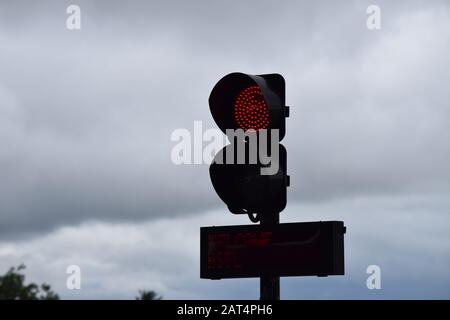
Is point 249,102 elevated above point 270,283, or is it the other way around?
point 249,102

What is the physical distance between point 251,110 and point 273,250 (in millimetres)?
1278

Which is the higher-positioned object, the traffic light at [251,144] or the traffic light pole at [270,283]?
the traffic light at [251,144]

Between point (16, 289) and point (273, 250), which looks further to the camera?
point (16, 289)

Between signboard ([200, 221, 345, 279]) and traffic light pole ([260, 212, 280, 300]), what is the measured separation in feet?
0.32

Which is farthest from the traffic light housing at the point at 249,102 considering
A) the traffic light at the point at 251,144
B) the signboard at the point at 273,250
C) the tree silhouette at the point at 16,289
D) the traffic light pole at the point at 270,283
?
the tree silhouette at the point at 16,289

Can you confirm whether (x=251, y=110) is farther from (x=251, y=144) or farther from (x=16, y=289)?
(x=16, y=289)

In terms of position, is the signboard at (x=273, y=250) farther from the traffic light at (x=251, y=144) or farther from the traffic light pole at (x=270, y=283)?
the traffic light at (x=251, y=144)

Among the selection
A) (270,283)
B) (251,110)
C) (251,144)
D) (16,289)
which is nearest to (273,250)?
(270,283)

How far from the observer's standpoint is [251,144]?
9320 mm

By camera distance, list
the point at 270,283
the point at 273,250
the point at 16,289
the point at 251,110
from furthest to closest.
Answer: the point at 16,289
the point at 251,110
the point at 270,283
the point at 273,250

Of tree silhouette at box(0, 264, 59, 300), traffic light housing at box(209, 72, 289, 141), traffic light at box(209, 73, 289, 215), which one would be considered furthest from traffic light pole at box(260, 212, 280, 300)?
tree silhouette at box(0, 264, 59, 300)

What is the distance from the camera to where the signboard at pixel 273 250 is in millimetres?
8867
